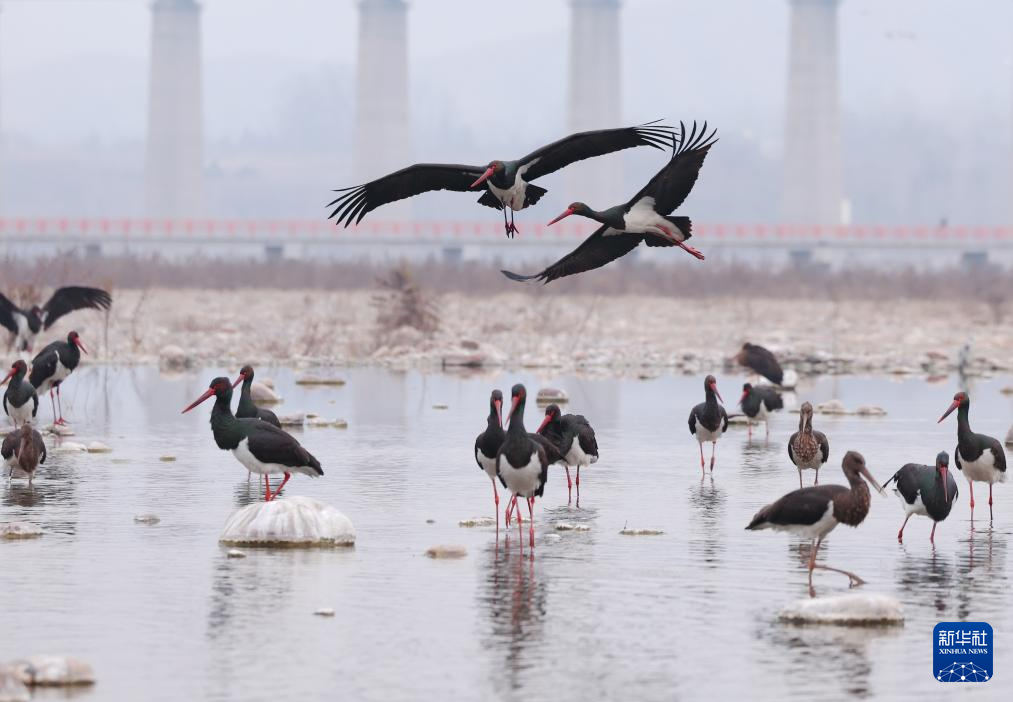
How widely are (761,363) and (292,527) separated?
38.3 ft

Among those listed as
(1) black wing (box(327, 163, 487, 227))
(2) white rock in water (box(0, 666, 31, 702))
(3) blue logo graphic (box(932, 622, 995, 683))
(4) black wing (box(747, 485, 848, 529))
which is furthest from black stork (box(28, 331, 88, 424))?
(3) blue logo graphic (box(932, 622, 995, 683))

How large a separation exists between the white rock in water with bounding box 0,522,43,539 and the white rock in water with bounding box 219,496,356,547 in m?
1.14

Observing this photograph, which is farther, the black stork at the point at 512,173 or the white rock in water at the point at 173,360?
the white rock in water at the point at 173,360

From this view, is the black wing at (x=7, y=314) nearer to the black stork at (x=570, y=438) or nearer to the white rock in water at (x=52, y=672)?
the black stork at (x=570, y=438)

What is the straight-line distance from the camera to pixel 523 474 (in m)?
11.8

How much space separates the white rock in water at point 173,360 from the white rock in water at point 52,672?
68.2 feet

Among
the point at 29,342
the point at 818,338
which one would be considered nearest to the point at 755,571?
the point at 29,342

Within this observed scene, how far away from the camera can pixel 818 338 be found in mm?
38156

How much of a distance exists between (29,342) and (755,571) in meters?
14.4

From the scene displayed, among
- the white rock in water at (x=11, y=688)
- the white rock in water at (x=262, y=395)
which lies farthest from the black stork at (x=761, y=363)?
the white rock in water at (x=11, y=688)

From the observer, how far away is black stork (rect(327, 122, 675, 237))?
13.5 metres

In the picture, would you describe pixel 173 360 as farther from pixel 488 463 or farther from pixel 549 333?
pixel 488 463

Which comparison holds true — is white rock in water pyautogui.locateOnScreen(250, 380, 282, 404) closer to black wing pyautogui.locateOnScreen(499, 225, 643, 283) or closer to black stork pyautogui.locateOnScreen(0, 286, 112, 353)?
black stork pyautogui.locateOnScreen(0, 286, 112, 353)

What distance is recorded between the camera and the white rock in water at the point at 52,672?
27.3ft
